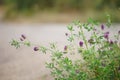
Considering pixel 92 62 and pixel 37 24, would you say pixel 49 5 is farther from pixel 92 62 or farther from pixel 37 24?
pixel 92 62

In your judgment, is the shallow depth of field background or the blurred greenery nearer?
the shallow depth of field background

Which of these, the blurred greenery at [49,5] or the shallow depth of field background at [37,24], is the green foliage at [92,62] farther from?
the blurred greenery at [49,5]

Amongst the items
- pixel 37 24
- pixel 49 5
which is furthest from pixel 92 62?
pixel 49 5

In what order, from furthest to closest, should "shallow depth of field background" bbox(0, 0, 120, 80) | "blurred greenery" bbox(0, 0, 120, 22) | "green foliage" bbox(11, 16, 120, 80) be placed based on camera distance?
"blurred greenery" bbox(0, 0, 120, 22), "shallow depth of field background" bbox(0, 0, 120, 80), "green foliage" bbox(11, 16, 120, 80)

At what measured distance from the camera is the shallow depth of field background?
271 inches

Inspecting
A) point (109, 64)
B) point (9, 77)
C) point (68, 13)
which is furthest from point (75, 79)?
point (68, 13)

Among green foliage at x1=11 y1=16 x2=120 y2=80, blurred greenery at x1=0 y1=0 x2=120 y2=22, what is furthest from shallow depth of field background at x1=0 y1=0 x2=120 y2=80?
green foliage at x1=11 y1=16 x2=120 y2=80

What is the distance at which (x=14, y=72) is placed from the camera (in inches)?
258

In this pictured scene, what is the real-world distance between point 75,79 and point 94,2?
1058 centimetres

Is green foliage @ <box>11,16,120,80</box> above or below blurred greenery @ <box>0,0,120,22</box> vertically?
below

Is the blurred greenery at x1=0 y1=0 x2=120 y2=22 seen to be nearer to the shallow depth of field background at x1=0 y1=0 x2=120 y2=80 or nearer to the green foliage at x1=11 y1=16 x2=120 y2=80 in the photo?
the shallow depth of field background at x1=0 y1=0 x2=120 y2=80

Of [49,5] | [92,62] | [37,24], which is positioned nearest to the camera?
[92,62]

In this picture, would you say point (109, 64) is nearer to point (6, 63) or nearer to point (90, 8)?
point (6, 63)

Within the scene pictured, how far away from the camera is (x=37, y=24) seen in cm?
1523
